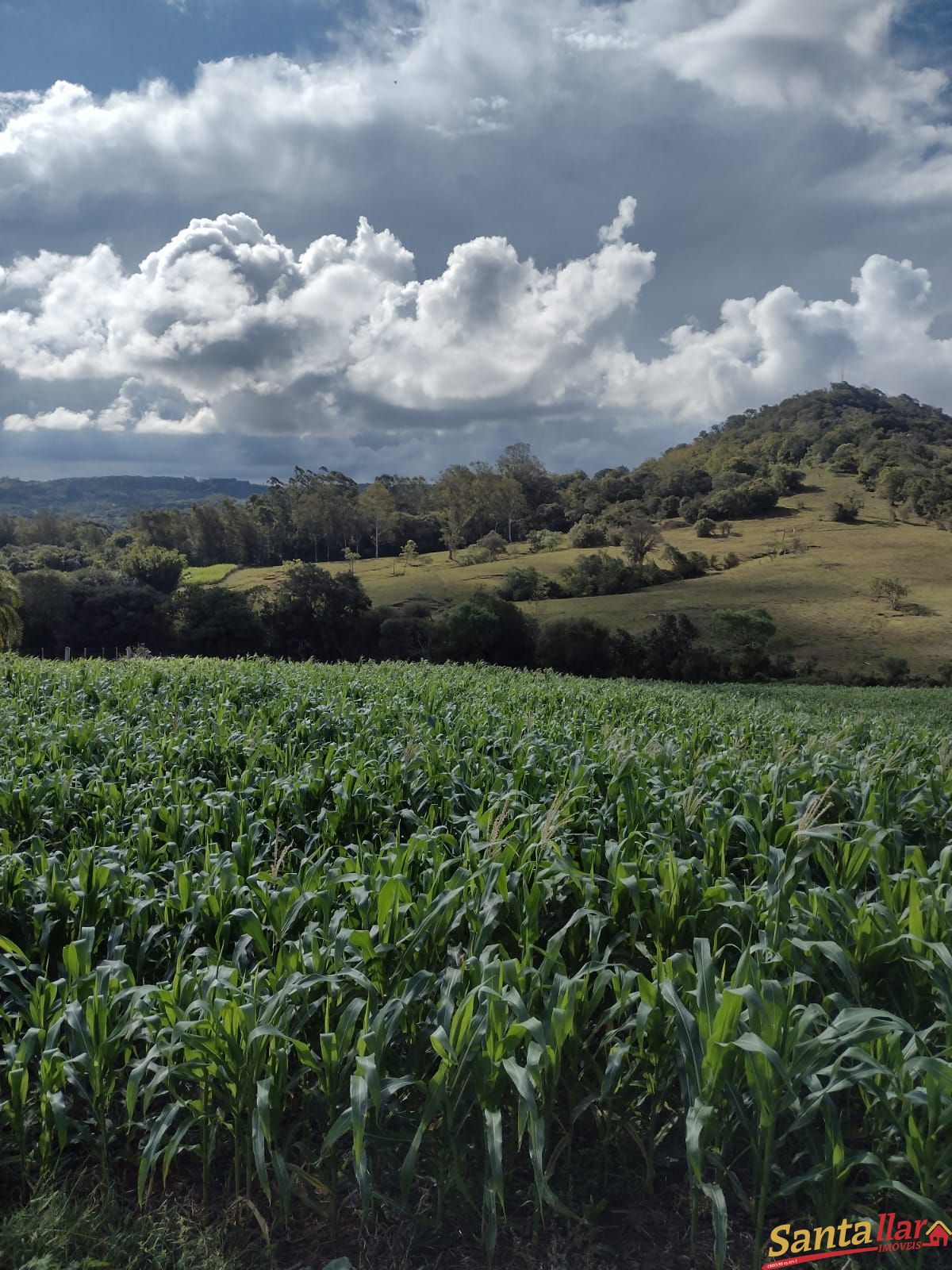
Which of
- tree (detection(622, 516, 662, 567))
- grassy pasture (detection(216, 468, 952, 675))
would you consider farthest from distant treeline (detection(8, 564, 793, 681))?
tree (detection(622, 516, 662, 567))

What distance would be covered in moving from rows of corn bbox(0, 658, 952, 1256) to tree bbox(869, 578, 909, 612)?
57.5 metres

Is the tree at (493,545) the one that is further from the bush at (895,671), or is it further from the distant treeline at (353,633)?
the bush at (895,671)

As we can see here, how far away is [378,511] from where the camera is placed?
8712 cm

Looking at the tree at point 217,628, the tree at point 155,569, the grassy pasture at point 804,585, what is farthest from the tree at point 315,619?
the tree at point 155,569

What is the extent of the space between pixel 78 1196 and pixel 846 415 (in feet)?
514

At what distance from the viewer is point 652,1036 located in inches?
119

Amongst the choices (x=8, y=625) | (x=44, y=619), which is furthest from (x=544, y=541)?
(x=8, y=625)

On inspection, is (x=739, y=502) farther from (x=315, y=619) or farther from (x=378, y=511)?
(x=315, y=619)

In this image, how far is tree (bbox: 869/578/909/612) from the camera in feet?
185

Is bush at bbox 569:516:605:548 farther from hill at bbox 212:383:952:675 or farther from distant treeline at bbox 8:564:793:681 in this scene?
distant treeline at bbox 8:564:793:681

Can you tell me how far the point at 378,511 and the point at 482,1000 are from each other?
8626 centimetres

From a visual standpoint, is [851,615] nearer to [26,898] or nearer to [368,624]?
[368,624]

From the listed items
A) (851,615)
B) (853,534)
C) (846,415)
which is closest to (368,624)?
(851,615)

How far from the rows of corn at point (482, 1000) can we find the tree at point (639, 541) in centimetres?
6198
